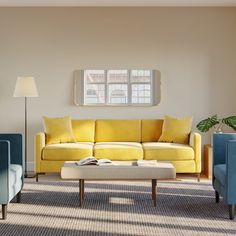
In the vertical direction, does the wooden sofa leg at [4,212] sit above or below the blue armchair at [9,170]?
below

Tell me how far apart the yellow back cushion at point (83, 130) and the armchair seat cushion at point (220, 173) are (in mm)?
2693

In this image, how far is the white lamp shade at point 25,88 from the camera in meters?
7.15

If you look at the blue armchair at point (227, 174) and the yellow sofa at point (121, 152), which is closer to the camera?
the blue armchair at point (227, 174)

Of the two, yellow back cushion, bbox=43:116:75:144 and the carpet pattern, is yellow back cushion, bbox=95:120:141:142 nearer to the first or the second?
yellow back cushion, bbox=43:116:75:144

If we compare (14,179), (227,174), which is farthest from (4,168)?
(227,174)

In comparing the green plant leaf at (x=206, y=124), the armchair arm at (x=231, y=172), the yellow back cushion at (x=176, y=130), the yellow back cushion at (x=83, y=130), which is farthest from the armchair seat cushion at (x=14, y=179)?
the green plant leaf at (x=206, y=124)

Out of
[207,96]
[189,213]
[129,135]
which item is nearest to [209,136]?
[207,96]

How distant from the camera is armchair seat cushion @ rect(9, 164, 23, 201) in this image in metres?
4.66

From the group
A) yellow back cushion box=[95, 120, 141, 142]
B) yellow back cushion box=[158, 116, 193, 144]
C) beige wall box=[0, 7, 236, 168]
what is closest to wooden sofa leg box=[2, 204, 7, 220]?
yellow back cushion box=[95, 120, 141, 142]

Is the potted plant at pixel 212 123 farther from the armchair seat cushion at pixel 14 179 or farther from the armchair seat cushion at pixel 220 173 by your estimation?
the armchair seat cushion at pixel 14 179

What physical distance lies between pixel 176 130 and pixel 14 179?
3074 millimetres

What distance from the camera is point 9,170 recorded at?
458 centimetres

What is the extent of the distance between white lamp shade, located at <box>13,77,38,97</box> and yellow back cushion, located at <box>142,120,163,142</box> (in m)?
1.71
